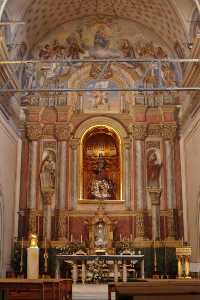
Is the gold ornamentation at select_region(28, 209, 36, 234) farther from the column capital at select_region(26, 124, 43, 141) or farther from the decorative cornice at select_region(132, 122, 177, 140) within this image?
the decorative cornice at select_region(132, 122, 177, 140)

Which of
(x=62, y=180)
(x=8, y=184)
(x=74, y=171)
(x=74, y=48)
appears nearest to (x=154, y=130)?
(x=74, y=171)

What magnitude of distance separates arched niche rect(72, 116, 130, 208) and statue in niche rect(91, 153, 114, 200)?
0.51 feet

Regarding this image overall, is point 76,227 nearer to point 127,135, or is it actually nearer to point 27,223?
point 27,223

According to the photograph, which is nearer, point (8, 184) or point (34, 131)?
point (8, 184)

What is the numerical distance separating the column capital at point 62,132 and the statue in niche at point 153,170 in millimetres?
3597

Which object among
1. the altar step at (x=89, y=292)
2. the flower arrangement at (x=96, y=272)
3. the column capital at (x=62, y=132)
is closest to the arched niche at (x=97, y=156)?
the column capital at (x=62, y=132)

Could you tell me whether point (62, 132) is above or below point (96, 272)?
above

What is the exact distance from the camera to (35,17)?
64.5 ft

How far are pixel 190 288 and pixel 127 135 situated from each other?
48.1 ft

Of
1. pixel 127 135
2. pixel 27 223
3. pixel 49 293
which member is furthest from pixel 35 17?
pixel 49 293

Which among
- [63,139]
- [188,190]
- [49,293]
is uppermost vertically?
[63,139]

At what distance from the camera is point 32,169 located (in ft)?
66.2

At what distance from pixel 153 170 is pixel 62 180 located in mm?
3816

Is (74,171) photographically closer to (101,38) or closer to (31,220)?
(31,220)
